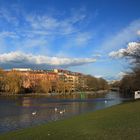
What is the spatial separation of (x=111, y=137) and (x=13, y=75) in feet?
498

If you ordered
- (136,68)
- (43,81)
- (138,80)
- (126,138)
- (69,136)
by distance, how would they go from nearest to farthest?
(126,138)
(69,136)
(136,68)
(138,80)
(43,81)

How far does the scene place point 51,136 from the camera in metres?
18.7

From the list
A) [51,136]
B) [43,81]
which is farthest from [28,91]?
[51,136]

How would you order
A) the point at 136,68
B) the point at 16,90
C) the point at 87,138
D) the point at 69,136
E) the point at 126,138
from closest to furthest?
1. the point at 126,138
2. the point at 87,138
3. the point at 69,136
4. the point at 136,68
5. the point at 16,90

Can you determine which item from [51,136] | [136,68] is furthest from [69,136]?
[136,68]

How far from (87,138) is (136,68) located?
2012 inches

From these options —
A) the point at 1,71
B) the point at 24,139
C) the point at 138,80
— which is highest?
the point at 1,71

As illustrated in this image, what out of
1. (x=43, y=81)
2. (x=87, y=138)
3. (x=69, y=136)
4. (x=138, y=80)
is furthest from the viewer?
(x=43, y=81)

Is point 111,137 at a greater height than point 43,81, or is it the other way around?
point 43,81

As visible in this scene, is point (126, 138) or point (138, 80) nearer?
point (126, 138)

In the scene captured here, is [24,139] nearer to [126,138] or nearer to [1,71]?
[126,138]

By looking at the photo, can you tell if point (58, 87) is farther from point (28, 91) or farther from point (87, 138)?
point (87, 138)

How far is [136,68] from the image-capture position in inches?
2586

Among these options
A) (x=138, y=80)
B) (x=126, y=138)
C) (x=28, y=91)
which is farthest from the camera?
(x=28, y=91)
